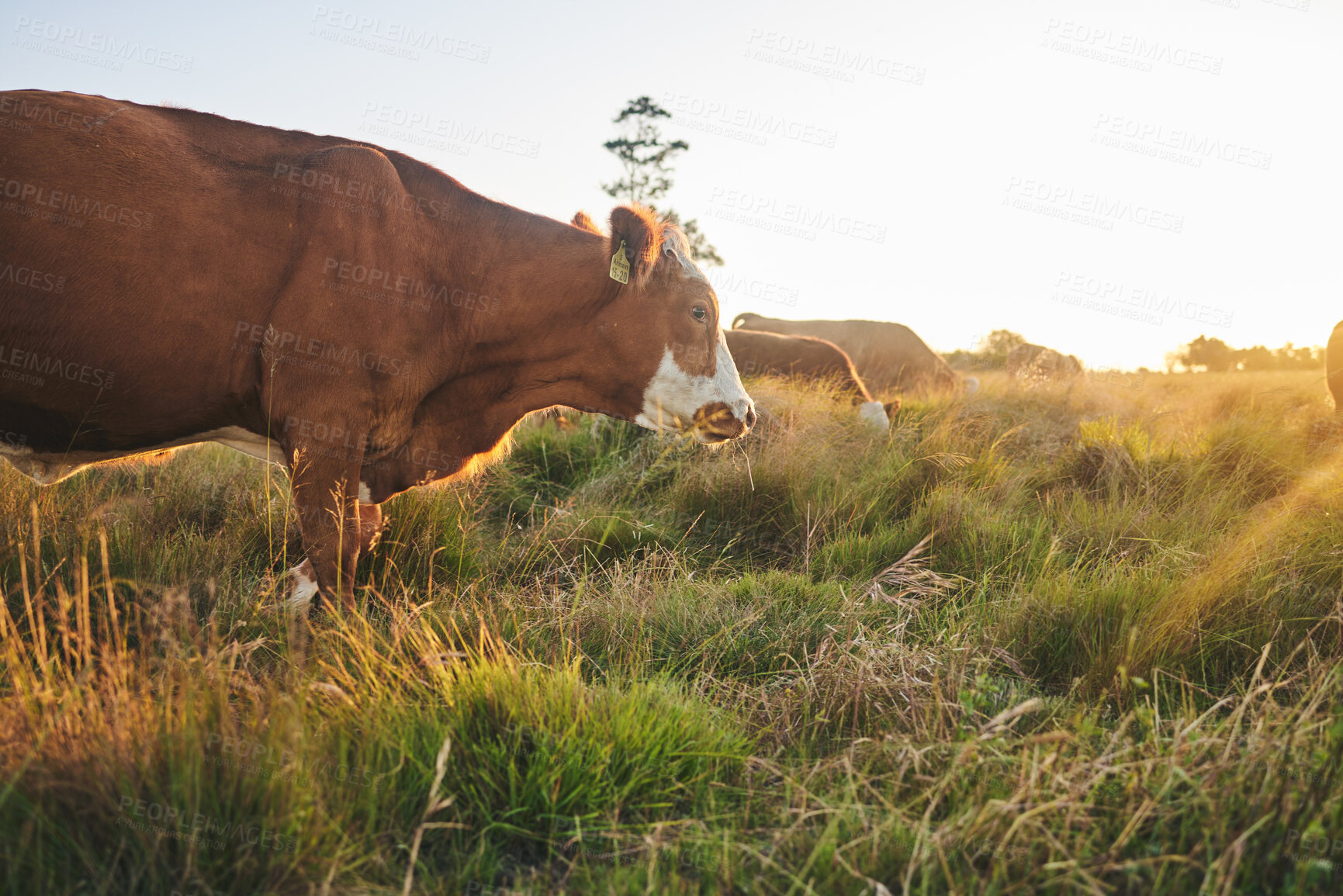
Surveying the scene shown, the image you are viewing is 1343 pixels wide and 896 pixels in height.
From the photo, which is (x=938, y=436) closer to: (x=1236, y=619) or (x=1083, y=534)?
(x=1083, y=534)

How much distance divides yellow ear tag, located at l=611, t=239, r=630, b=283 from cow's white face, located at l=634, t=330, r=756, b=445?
46 cm

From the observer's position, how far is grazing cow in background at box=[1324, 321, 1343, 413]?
7402 mm

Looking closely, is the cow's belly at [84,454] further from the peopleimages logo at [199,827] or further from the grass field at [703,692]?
the peopleimages logo at [199,827]

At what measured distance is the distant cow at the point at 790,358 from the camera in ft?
36.2

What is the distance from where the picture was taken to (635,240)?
4.08m

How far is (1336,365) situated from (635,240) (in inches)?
307

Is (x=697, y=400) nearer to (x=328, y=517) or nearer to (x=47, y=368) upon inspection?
(x=328, y=517)

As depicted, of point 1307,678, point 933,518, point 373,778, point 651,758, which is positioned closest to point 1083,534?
point 933,518

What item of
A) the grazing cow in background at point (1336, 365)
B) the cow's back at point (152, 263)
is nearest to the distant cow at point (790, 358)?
the grazing cow in background at point (1336, 365)

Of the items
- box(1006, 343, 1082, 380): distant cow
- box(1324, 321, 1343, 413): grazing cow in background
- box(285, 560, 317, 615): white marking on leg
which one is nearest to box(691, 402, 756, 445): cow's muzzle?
box(285, 560, 317, 615): white marking on leg

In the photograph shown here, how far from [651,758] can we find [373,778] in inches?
30.6

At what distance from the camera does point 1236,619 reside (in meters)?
3.30

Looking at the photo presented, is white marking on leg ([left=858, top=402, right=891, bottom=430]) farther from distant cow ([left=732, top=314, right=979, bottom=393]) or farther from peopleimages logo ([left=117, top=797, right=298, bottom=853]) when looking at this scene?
peopleimages logo ([left=117, top=797, right=298, bottom=853])

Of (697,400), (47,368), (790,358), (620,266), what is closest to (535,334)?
(620,266)
